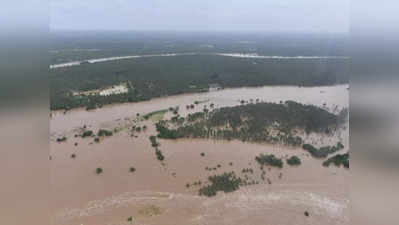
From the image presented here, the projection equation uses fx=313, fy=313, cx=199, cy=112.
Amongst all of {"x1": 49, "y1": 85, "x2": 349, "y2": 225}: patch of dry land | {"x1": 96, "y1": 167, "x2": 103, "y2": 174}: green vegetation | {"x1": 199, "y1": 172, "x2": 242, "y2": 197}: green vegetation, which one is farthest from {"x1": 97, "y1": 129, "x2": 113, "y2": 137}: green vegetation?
{"x1": 199, "y1": 172, "x2": 242, "y2": 197}: green vegetation

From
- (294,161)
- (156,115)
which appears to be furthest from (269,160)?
(156,115)

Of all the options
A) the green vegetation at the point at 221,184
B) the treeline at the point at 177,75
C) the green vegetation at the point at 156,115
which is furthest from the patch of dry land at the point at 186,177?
the treeline at the point at 177,75

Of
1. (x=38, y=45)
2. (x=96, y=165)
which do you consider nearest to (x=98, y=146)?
(x=96, y=165)

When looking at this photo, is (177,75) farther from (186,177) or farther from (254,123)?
(186,177)

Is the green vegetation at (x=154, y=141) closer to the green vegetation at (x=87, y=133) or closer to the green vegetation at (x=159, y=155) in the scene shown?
the green vegetation at (x=159, y=155)

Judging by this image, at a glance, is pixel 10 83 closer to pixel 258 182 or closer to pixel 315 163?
pixel 258 182

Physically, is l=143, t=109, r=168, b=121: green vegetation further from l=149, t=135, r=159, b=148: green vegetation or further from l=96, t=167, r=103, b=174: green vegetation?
l=96, t=167, r=103, b=174: green vegetation
